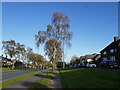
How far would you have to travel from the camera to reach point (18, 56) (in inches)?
2527

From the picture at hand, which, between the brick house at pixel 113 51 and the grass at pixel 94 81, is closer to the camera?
the grass at pixel 94 81

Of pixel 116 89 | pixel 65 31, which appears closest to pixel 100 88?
pixel 116 89

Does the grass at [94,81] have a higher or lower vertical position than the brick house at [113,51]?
lower

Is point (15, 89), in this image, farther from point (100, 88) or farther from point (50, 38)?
point (50, 38)

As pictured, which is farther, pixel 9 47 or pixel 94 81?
pixel 9 47

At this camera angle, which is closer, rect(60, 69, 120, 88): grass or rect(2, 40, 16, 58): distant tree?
rect(60, 69, 120, 88): grass

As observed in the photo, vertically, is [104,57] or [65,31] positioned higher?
[65,31]

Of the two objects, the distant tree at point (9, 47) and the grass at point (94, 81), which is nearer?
the grass at point (94, 81)

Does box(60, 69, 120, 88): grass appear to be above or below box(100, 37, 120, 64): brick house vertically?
below

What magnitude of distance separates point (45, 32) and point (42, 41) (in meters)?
2.05

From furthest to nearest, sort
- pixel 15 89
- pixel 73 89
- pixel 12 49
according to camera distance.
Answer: pixel 12 49 < pixel 15 89 < pixel 73 89

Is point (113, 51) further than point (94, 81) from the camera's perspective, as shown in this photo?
Yes

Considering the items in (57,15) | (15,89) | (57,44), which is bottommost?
(15,89)

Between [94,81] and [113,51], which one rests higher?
[113,51]
